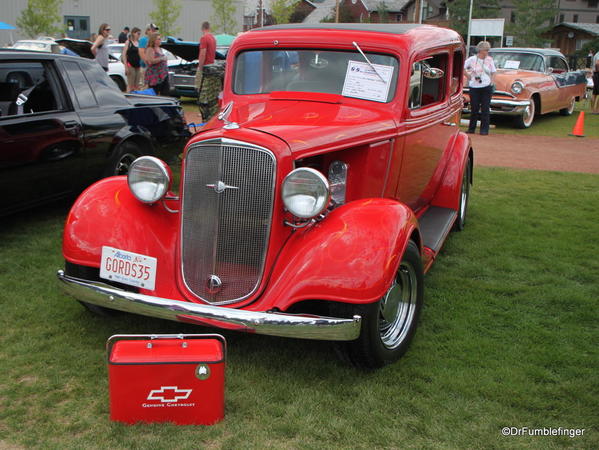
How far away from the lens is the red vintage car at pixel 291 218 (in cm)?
296

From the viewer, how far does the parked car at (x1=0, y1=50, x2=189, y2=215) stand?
197 inches

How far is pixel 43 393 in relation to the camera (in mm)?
3018

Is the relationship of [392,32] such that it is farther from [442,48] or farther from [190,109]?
[190,109]

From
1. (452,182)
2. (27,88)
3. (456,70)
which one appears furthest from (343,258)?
(27,88)

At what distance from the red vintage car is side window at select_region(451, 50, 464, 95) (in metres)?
1.32

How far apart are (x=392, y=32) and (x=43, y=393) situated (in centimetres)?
329

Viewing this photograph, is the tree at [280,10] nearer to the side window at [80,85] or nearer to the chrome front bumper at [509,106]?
the chrome front bumper at [509,106]

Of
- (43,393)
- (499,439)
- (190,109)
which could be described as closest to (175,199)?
(43,393)

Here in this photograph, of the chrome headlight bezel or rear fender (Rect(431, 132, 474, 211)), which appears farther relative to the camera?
the chrome headlight bezel

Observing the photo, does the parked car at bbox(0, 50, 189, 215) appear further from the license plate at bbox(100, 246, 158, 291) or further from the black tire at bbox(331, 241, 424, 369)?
the black tire at bbox(331, 241, 424, 369)

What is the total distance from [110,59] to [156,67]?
620cm

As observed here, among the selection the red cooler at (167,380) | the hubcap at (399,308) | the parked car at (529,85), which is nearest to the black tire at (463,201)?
the hubcap at (399,308)

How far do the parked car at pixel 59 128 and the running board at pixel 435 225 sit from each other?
10.4 ft

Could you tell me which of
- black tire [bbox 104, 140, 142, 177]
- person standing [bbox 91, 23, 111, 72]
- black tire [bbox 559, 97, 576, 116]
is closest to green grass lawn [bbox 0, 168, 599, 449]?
black tire [bbox 104, 140, 142, 177]
